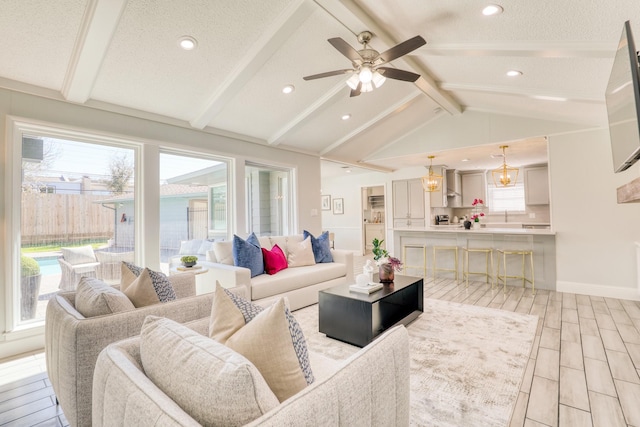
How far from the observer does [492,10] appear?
7.92ft

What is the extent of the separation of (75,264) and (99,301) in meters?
2.23

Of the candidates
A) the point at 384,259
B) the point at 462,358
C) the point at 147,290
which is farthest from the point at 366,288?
the point at 147,290

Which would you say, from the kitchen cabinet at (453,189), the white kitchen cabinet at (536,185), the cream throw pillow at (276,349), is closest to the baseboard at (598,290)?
the white kitchen cabinet at (536,185)

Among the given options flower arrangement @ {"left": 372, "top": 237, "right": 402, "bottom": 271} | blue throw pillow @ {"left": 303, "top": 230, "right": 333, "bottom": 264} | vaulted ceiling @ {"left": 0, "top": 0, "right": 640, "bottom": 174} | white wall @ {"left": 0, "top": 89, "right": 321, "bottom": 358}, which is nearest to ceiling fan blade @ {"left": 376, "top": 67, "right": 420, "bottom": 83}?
vaulted ceiling @ {"left": 0, "top": 0, "right": 640, "bottom": 174}

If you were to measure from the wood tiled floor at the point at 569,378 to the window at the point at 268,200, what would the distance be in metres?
3.10

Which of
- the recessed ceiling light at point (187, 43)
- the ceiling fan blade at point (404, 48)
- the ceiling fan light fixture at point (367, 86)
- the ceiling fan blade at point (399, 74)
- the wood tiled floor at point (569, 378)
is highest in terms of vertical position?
the recessed ceiling light at point (187, 43)

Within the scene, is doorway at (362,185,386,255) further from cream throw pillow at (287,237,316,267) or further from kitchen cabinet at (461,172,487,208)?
cream throw pillow at (287,237,316,267)

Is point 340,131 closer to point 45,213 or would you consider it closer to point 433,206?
point 433,206

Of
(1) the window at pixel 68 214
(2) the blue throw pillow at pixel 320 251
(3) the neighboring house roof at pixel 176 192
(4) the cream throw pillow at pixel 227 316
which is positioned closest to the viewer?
(4) the cream throw pillow at pixel 227 316

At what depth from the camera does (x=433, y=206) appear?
766 cm

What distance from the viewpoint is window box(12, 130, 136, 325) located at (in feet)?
9.66

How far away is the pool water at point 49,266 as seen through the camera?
3021mm

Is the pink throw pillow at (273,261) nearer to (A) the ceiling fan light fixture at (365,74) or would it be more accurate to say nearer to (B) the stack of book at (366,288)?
(B) the stack of book at (366,288)

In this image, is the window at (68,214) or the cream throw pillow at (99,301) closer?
the cream throw pillow at (99,301)
